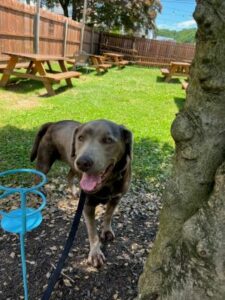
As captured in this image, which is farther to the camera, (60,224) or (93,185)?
(60,224)

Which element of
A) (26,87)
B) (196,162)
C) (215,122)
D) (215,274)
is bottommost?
(26,87)

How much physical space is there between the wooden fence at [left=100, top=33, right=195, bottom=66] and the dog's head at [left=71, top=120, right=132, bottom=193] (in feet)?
75.1

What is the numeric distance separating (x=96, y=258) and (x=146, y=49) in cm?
2445

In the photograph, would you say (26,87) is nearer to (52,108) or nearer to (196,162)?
(52,108)

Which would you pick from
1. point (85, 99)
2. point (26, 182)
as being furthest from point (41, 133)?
point (85, 99)

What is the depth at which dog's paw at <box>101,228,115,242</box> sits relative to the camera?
3074mm

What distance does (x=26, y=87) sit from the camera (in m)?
10.2

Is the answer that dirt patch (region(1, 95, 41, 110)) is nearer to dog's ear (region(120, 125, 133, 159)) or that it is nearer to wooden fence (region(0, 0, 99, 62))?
wooden fence (region(0, 0, 99, 62))

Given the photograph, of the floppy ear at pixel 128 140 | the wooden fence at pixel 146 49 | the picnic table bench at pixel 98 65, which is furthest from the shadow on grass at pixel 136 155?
the wooden fence at pixel 146 49

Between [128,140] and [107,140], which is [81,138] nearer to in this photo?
[107,140]

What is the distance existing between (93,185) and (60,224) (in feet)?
3.22

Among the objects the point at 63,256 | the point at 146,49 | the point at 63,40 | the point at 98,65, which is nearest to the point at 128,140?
the point at 63,256

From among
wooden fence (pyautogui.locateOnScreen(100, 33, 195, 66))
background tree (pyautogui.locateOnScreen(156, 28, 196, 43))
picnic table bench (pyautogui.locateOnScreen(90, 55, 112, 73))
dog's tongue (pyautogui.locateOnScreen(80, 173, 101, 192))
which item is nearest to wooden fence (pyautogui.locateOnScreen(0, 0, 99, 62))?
picnic table bench (pyautogui.locateOnScreen(90, 55, 112, 73))

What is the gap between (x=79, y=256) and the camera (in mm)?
2836
